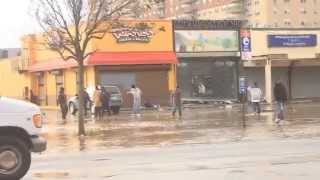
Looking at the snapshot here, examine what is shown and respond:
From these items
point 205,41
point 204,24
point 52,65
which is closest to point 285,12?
point 204,24

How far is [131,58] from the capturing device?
1885 inches

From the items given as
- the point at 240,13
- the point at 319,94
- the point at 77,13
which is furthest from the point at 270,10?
the point at 77,13

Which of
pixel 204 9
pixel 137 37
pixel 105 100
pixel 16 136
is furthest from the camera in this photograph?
pixel 204 9

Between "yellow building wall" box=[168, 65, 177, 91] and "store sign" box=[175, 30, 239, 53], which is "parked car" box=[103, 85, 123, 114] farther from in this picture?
"store sign" box=[175, 30, 239, 53]

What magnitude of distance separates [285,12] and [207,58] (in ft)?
242

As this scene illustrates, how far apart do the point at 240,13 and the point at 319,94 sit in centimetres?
7185

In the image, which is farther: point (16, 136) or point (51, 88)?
point (51, 88)

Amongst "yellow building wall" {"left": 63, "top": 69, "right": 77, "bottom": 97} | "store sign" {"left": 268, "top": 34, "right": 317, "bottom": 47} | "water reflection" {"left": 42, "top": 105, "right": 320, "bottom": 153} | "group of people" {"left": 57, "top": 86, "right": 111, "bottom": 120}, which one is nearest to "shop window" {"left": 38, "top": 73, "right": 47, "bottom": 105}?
"yellow building wall" {"left": 63, "top": 69, "right": 77, "bottom": 97}

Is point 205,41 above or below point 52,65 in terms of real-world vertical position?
above

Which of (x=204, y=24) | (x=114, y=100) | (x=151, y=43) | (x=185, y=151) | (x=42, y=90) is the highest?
(x=204, y=24)

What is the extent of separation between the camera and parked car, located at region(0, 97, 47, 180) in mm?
12898

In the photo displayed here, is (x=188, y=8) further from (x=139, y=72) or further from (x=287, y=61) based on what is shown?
(x=139, y=72)

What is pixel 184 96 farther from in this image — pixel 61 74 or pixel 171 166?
pixel 171 166

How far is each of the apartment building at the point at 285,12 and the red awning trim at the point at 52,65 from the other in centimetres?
6593
